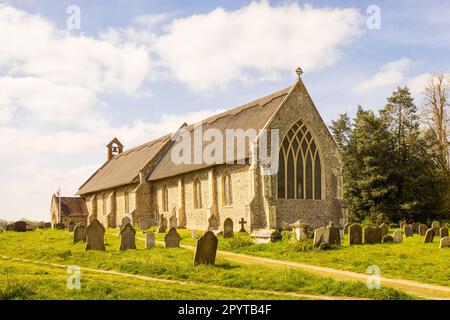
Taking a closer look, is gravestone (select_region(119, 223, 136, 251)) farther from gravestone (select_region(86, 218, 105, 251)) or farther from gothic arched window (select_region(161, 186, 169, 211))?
gothic arched window (select_region(161, 186, 169, 211))

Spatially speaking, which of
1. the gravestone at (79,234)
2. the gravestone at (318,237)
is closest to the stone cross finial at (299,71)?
the gravestone at (318,237)

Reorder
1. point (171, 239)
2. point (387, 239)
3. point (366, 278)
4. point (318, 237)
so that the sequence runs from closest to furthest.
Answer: point (366, 278), point (318, 237), point (171, 239), point (387, 239)

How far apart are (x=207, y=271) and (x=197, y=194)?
1917 centimetres

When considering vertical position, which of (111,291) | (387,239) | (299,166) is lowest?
(387,239)

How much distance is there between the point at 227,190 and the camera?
29828 millimetres

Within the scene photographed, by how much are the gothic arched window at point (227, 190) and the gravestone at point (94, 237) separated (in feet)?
36.3

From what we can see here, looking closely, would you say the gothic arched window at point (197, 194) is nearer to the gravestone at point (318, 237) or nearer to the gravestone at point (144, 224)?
the gravestone at point (144, 224)

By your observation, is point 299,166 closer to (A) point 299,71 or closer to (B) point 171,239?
(A) point 299,71

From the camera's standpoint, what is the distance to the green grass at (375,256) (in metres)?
14.4

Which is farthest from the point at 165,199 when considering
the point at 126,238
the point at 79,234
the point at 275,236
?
the point at 126,238

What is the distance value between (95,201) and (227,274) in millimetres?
39264
